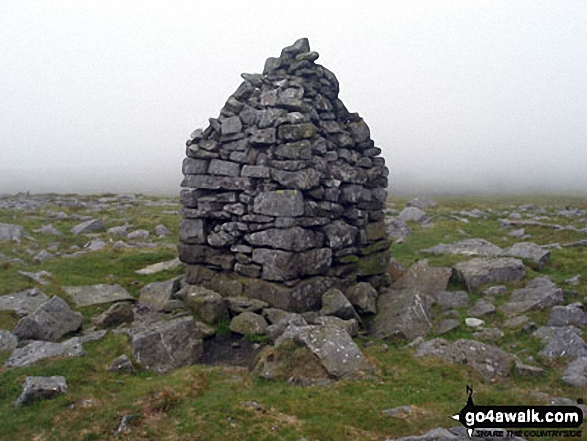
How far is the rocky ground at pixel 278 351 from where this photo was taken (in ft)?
27.4

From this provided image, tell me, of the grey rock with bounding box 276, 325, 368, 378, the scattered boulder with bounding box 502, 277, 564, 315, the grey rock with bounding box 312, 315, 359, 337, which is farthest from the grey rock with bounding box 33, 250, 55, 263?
the scattered boulder with bounding box 502, 277, 564, 315

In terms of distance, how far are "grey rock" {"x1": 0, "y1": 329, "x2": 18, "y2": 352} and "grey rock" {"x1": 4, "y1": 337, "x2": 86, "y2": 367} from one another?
0.29 m

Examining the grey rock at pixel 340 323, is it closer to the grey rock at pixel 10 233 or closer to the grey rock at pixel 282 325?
the grey rock at pixel 282 325

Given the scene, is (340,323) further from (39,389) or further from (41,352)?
(41,352)

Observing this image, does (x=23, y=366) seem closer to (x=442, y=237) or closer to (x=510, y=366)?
(x=510, y=366)

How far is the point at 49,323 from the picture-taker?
12.2 meters

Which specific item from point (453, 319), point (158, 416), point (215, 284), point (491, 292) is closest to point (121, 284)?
point (215, 284)

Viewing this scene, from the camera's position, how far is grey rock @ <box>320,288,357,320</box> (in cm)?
1340

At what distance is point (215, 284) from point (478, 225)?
21.3m

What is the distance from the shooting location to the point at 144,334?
11.3 meters

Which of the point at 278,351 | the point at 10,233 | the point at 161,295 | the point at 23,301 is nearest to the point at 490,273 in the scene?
the point at 278,351

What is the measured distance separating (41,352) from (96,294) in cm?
432

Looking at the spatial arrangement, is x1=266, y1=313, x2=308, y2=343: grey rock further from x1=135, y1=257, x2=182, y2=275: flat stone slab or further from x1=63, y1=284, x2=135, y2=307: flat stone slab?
x1=135, y1=257, x2=182, y2=275: flat stone slab

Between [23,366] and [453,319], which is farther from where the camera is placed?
[453,319]
